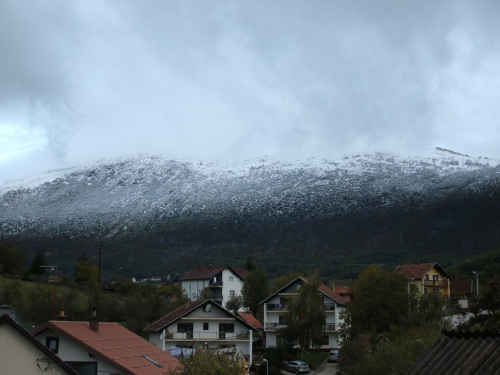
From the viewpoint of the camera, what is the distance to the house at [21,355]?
2159 cm

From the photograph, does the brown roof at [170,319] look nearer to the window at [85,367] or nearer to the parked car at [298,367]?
the parked car at [298,367]

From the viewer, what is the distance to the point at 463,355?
11.0 meters

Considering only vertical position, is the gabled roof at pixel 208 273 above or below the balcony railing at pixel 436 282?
above

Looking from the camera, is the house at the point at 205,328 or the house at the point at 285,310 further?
the house at the point at 285,310

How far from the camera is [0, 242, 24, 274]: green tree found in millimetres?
93688

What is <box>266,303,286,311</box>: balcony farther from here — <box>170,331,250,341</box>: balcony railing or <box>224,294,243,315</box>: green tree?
<box>170,331,250,341</box>: balcony railing

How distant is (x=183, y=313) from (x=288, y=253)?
99.4 m

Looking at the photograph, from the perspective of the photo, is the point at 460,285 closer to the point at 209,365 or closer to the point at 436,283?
the point at 436,283

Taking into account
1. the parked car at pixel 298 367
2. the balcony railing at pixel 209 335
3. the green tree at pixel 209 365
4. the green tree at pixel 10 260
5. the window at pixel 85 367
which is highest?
the green tree at pixel 10 260

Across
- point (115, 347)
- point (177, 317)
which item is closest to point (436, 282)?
point (177, 317)

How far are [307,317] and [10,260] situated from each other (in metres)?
52.4

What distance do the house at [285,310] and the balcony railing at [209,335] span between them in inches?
570

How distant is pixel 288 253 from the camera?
152 meters

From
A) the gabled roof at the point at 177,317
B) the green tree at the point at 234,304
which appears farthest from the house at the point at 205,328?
the green tree at the point at 234,304
